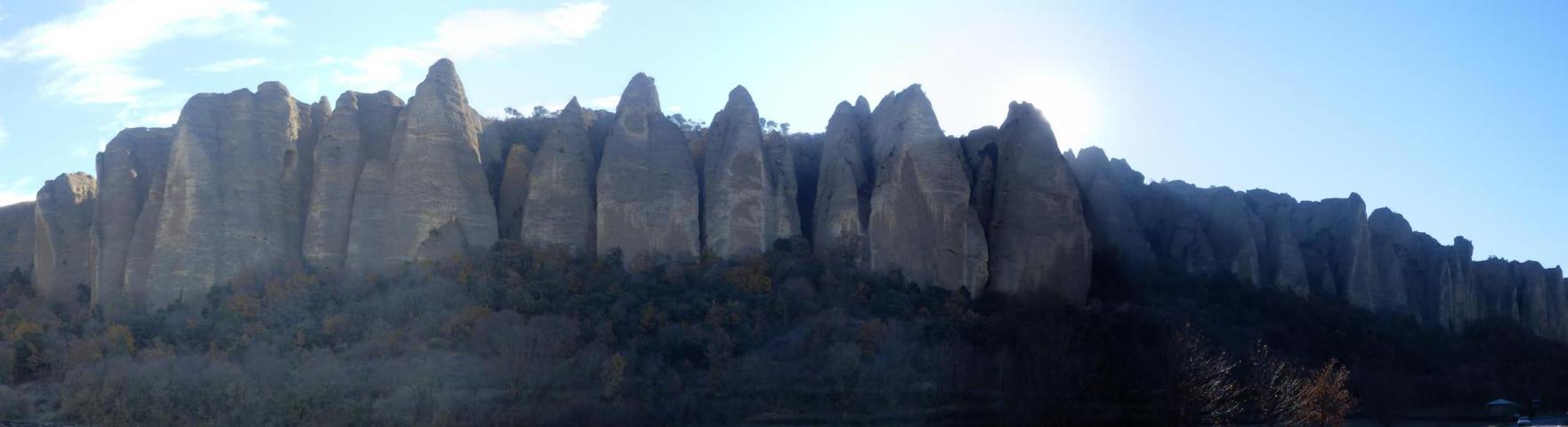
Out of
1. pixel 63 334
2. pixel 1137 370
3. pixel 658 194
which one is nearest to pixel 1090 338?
pixel 1137 370

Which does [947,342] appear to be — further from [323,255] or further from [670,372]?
[323,255]

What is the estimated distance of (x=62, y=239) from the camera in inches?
1730

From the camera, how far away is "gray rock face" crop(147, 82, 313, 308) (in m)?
38.7

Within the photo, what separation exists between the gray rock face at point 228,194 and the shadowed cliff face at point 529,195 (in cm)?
6

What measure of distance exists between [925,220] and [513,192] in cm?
1263

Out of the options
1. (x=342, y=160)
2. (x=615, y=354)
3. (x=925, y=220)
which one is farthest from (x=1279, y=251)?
(x=342, y=160)

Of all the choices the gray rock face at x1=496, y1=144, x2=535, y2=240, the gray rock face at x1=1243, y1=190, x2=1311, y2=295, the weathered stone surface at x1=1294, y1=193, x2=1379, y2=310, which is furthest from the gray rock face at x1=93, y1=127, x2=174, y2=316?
the weathered stone surface at x1=1294, y1=193, x2=1379, y2=310

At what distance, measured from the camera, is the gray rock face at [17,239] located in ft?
155

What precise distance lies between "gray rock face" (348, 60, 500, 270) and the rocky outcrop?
126 cm

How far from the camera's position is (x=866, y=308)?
39.2 m

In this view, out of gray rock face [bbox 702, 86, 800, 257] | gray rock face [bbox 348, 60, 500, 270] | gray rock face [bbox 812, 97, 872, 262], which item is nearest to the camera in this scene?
gray rock face [bbox 348, 60, 500, 270]

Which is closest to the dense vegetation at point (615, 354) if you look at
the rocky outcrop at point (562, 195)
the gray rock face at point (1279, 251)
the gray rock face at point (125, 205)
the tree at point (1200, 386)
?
the tree at point (1200, 386)

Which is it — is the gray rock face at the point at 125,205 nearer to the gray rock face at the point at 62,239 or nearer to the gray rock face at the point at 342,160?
the gray rock face at the point at 62,239

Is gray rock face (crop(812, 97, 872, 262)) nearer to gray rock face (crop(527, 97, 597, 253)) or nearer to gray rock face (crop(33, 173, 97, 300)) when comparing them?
gray rock face (crop(527, 97, 597, 253))
